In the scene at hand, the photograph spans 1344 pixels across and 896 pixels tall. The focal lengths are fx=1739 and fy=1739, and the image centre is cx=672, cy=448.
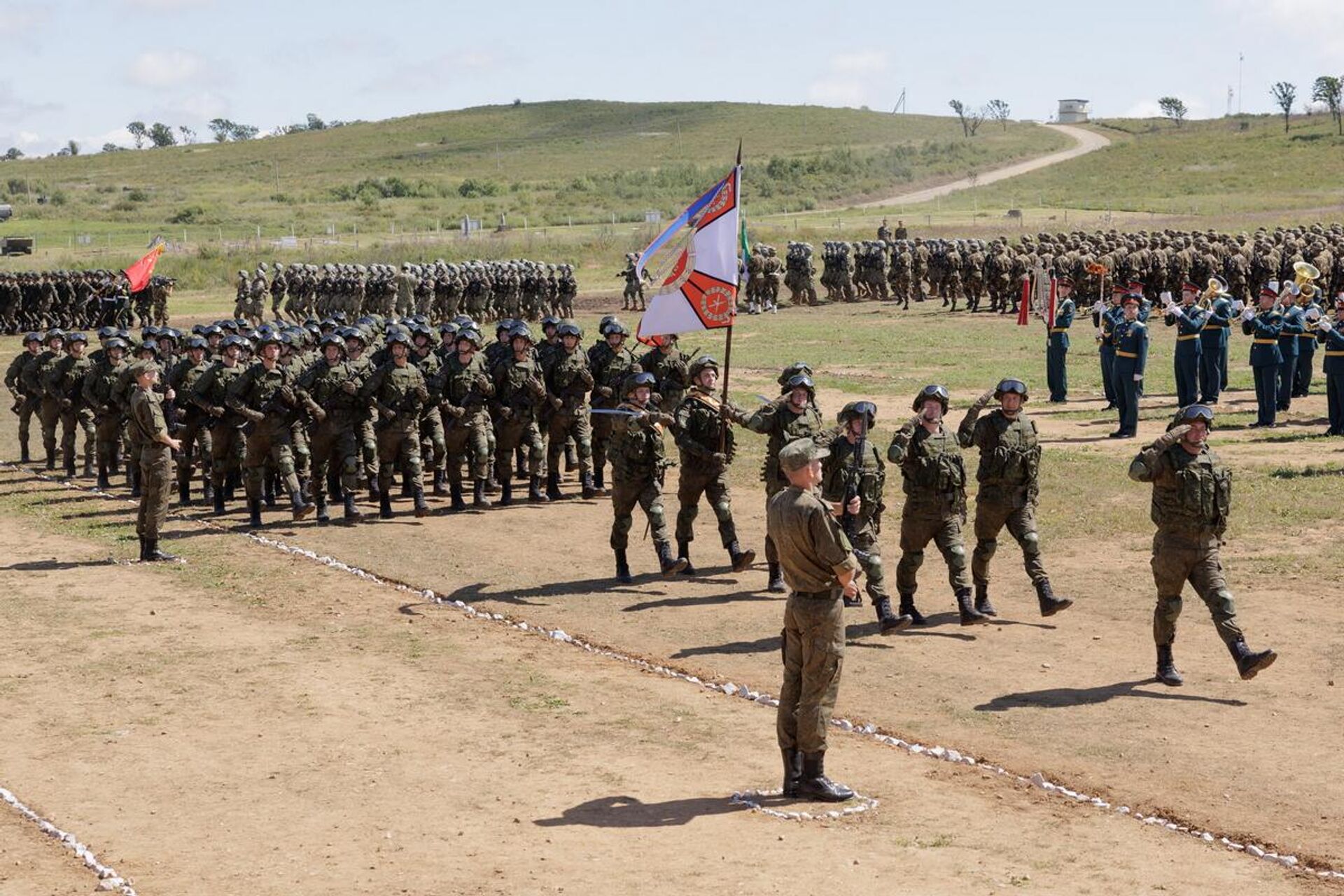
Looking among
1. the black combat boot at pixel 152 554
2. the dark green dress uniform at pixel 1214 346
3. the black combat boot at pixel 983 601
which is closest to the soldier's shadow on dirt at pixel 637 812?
the black combat boot at pixel 983 601

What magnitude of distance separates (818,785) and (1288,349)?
677 inches

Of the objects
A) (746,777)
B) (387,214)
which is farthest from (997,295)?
(387,214)

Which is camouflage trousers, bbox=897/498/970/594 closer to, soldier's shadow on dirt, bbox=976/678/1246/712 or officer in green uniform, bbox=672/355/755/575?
soldier's shadow on dirt, bbox=976/678/1246/712

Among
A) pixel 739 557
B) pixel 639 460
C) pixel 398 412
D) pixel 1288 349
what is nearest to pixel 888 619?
pixel 739 557

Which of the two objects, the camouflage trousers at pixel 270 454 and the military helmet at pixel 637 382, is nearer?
the military helmet at pixel 637 382

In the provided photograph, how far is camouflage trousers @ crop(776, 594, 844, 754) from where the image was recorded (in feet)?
31.7

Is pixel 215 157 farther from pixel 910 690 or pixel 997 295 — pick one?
pixel 910 690

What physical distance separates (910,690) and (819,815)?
281 cm

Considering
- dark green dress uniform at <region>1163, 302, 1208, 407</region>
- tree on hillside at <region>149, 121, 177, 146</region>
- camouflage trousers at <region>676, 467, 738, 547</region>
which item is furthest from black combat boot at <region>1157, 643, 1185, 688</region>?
tree on hillside at <region>149, 121, 177, 146</region>

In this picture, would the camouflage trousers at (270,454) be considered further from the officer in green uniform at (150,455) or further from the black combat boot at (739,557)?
the black combat boot at (739,557)

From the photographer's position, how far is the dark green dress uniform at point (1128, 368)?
23.1 m

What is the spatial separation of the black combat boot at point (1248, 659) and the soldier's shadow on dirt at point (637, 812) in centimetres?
407

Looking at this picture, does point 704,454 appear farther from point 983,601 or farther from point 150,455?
point 150,455

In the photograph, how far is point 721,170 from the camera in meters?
116
